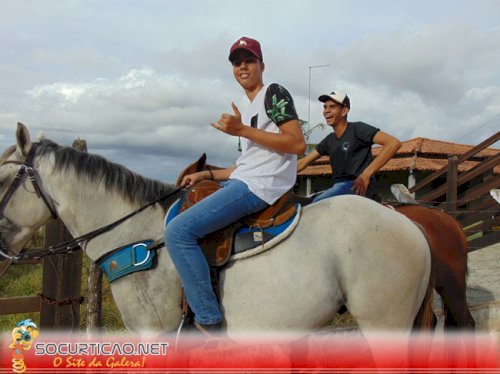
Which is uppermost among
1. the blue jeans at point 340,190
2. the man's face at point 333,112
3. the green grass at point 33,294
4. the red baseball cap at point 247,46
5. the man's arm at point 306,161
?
the red baseball cap at point 247,46

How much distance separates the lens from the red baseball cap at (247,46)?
9.07 ft

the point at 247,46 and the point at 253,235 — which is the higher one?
the point at 247,46

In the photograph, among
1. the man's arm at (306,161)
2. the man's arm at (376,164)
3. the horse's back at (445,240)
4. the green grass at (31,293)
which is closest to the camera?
the man's arm at (376,164)

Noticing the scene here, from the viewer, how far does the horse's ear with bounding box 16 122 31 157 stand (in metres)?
2.95

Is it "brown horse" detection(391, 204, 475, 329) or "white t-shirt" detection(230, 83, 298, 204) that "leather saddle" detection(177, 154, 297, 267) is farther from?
"brown horse" detection(391, 204, 475, 329)

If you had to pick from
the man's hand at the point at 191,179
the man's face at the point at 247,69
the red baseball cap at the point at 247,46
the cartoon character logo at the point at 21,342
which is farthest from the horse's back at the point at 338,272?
the cartoon character logo at the point at 21,342

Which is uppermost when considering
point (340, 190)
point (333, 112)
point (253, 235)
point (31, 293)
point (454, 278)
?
point (333, 112)

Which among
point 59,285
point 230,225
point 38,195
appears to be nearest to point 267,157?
point 230,225

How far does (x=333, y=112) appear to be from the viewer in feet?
14.7

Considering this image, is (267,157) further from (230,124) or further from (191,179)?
(191,179)

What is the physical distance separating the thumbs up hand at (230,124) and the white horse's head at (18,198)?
1.42 meters

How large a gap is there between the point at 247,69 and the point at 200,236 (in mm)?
1137

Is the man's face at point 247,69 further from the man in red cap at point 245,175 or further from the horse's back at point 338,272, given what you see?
the horse's back at point 338,272

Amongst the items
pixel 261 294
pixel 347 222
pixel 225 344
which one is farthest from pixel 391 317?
Answer: pixel 225 344
